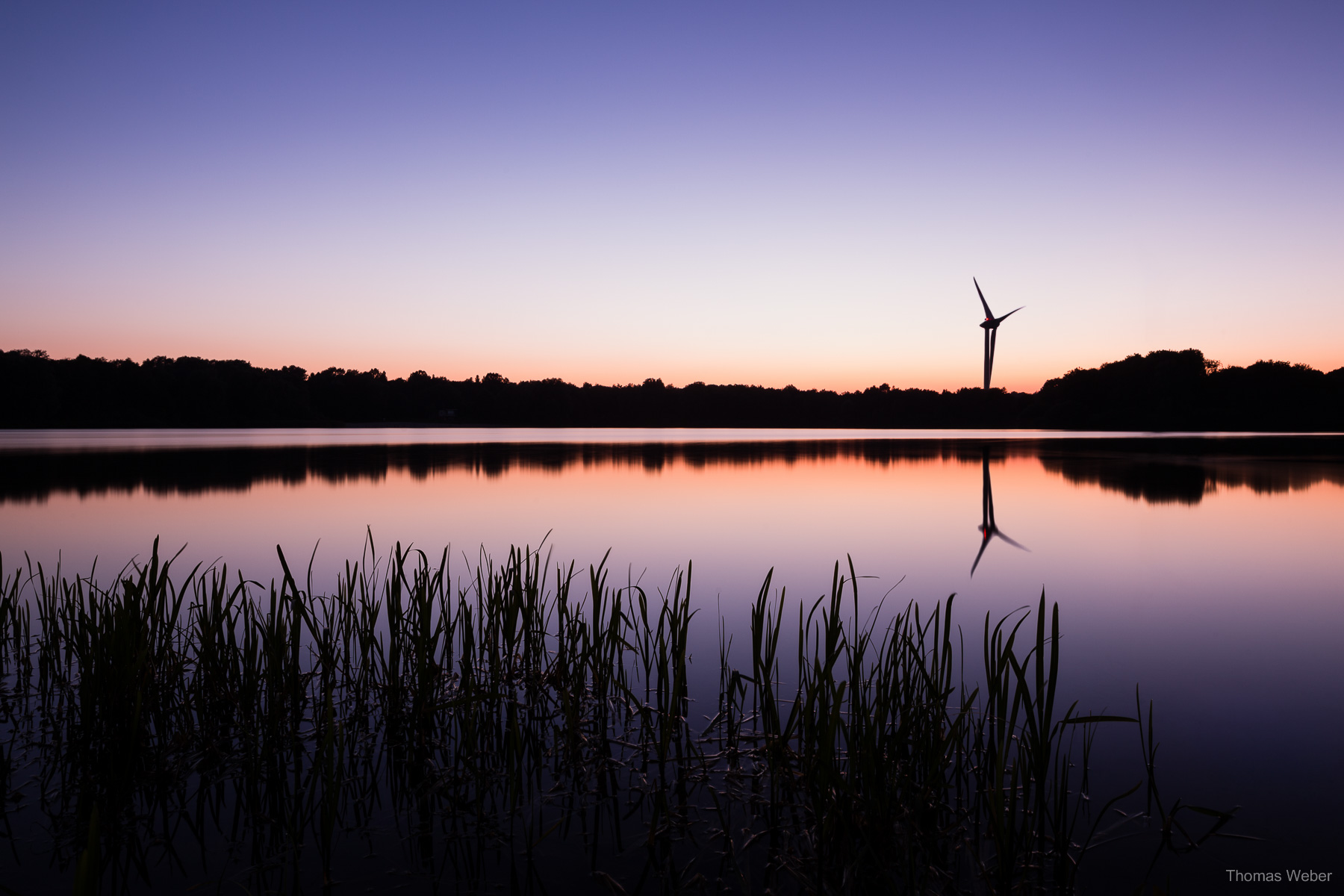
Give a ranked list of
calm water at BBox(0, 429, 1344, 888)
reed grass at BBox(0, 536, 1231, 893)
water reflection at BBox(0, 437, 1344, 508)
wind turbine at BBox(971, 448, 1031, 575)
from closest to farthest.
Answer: reed grass at BBox(0, 536, 1231, 893), calm water at BBox(0, 429, 1344, 888), wind turbine at BBox(971, 448, 1031, 575), water reflection at BBox(0, 437, 1344, 508)

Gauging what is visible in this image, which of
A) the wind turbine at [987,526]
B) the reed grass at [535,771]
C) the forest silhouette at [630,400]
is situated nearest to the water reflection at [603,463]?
the wind turbine at [987,526]

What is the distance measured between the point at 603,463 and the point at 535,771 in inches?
1227

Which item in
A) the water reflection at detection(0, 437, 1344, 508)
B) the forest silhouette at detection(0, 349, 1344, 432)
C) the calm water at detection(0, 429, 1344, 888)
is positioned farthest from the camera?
the forest silhouette at detection(0, 349, 1344, 432)

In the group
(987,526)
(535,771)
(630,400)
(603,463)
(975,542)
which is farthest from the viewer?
(630,400)

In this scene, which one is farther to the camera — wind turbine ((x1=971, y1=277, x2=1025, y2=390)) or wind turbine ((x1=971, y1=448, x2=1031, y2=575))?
wind turbine ((x1=971, y1=277, x2=1025, y2=390))

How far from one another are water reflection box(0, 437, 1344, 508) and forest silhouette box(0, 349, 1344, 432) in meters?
67.8

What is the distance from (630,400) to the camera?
147 m

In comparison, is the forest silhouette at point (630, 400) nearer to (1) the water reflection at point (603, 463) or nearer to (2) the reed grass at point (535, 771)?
(1) the water reflection at point (603, 463)

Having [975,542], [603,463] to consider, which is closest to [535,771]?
[975,542]

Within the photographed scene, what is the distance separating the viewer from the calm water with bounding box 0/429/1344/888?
557 centimetres

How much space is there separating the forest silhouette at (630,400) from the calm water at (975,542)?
294ft

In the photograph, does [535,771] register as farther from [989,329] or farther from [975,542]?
[989,329]

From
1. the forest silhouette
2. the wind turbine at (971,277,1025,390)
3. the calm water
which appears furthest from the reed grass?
the forest silhouette

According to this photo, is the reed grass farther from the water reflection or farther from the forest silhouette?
the forest silhouette
